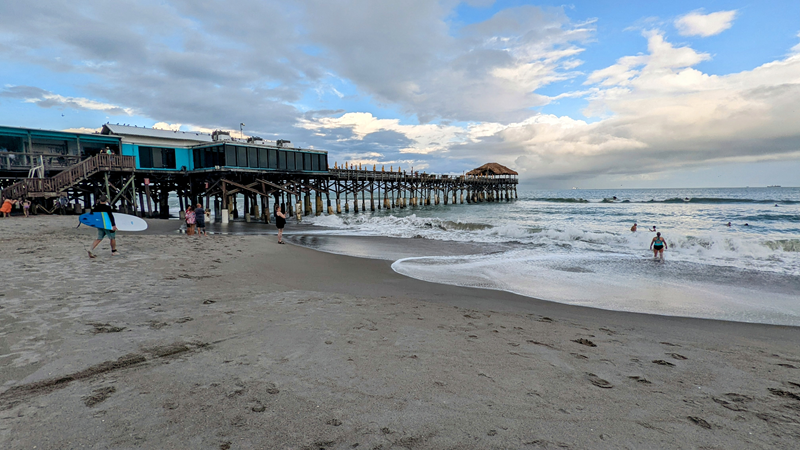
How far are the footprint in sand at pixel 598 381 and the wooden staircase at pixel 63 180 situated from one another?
28.4 metres

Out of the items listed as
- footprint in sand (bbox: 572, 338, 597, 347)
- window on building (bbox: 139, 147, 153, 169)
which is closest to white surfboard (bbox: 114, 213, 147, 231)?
window on building (bbox: 139, 147, 153, 169)

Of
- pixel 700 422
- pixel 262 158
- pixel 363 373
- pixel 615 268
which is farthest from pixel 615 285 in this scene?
pixel 262 158

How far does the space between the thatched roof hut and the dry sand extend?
7009cm

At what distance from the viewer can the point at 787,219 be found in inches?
1235

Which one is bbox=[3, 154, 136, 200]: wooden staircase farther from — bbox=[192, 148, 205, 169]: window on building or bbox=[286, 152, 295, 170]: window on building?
bbox=[286, 152, 295, 170]: window on building

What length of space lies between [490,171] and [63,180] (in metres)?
66.5

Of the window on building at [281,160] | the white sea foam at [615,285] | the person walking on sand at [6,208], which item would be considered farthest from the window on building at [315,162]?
the white sea foam at [615,285]

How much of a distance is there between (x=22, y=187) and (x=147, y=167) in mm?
7229

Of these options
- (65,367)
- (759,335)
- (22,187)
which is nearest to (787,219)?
(759,335)

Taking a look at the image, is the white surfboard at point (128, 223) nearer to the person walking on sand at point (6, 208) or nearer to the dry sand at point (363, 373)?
the person walking on sand at point (6, 208)

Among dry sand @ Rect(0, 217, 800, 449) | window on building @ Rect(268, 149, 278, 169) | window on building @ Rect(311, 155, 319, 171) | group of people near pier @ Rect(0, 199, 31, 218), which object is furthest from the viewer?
window on building @ Rect(311, 155, 319, 171)

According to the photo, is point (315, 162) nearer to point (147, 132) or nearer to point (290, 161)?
point (290, 161)

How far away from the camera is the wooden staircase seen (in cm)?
2080

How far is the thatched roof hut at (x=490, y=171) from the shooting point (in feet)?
243
